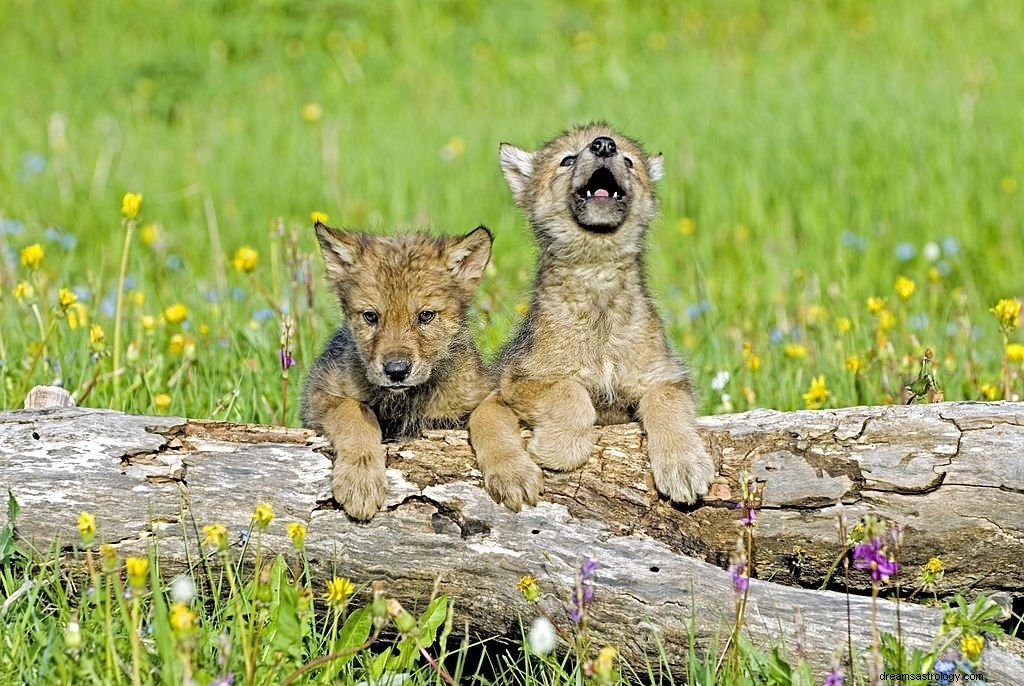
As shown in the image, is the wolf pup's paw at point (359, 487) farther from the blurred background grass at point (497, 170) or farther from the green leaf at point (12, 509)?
the blurred background grass at point (497, 170)

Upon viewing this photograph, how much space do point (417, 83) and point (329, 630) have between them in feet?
32.2

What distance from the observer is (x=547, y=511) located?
4113 mm

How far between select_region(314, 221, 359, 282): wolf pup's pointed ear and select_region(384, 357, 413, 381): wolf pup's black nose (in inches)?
21.4

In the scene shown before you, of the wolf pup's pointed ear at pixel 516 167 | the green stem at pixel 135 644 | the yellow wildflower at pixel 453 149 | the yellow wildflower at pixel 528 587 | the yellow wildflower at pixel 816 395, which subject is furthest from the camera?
the yellow wildflower at pixel 453 149

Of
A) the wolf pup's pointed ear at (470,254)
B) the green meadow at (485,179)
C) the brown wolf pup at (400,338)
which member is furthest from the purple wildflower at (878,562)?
the wolf pup's pointed ear at (470,254)

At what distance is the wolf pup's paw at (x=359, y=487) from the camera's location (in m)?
4.05

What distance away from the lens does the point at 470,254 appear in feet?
16.3

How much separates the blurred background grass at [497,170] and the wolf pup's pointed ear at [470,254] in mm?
754

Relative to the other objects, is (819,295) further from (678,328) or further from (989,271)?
(989,271)

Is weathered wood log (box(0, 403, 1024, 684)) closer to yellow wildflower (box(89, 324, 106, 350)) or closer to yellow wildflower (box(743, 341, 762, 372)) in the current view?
yellow wildflower (box(89, 324, 106, 350))

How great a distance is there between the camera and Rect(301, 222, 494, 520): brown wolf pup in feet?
15.2

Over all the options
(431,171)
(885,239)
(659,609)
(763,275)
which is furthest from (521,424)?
(431,171)

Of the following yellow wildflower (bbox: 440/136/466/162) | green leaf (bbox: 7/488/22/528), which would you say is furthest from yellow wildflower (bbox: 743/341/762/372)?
yellow wildflower (bbox: 440/136/466/162)

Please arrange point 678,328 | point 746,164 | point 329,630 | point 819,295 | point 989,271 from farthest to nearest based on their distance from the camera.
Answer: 1. point 746,164
2. point 989,271
3. point 678,328
4. point 819,295
5. point 329,630
